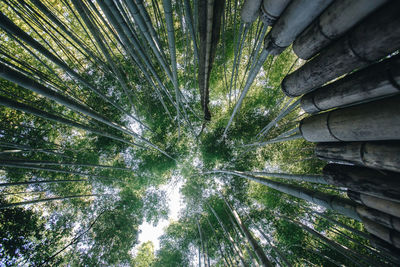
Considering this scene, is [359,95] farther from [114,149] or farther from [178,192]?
[178,192]

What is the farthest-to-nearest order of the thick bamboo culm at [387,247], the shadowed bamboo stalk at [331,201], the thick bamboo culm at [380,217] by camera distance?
the shadowed bamboo stalk at [331,201]
the thick bamboo culm at [387,247]
the thick bamboo culm at [380,217]

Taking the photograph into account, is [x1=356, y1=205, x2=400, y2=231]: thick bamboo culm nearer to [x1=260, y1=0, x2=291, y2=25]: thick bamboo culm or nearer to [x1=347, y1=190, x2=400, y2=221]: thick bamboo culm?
[x1=347, y1=190, x2=400, y2=221]: thick bamboo culm

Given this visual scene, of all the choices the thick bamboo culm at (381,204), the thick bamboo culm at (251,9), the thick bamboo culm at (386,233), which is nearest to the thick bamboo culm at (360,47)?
the thick bamboo culm at (251,9)

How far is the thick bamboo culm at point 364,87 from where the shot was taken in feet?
2.71

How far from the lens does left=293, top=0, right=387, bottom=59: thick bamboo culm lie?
2.71ft

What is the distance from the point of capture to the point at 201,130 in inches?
295

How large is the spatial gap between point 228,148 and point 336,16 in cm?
726

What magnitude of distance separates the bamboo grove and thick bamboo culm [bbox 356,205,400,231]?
13mm

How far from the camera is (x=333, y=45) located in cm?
105

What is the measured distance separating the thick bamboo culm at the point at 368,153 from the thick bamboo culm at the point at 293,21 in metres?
1.00

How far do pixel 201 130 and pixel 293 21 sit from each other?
6.43 metres

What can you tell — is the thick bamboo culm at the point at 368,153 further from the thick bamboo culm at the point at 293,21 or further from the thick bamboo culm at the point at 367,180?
the thick bamboo culm at the point at 293,21

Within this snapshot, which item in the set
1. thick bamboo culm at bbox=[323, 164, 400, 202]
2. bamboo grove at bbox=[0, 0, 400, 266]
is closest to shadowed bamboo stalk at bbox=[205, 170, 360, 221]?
bamboo grove at bbox=[0, 0, 400, 266]

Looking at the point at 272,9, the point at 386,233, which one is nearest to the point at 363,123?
the point at 272,9
